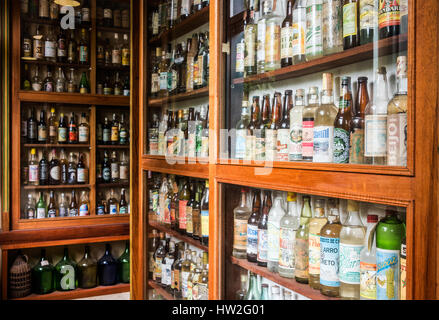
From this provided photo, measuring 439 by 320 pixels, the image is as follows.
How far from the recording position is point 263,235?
131 cm

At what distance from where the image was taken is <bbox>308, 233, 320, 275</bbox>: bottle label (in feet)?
3.56

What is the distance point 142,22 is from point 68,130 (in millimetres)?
1405

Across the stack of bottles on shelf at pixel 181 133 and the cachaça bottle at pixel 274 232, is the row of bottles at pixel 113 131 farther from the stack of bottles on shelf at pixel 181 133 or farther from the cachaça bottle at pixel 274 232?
the cachaça bottle at pixel 274 232

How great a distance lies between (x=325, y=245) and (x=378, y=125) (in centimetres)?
36

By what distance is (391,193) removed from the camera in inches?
31.6

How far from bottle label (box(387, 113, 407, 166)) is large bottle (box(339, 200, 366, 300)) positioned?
170 millimetres

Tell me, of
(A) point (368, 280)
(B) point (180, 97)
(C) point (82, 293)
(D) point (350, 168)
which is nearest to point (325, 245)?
(A) point (368, 280)

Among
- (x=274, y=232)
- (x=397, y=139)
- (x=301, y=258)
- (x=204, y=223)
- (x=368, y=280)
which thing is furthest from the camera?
(x=204, y=223)

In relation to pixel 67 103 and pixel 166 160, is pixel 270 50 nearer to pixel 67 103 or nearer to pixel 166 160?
pixel 166 160

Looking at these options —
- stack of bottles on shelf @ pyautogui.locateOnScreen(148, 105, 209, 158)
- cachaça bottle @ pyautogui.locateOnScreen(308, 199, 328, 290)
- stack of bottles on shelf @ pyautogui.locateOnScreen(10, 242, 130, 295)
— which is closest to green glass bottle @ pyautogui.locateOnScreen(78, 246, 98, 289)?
stack of bottles on shelf @ pyautogui.locateOnScreen(10, 242, 130, 295)

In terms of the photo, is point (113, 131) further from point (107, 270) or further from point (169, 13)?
point (169, 13)

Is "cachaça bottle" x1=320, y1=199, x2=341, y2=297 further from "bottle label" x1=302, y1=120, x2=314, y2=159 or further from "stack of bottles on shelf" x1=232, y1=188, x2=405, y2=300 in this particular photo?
"bottle label" x1=302, y1=120, x2=314, y2=159

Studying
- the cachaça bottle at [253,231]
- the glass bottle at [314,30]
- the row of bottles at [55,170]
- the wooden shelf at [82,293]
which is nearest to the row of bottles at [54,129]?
the row of bottles at [55,170]

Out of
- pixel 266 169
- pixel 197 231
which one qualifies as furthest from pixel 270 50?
pixel 197 231
